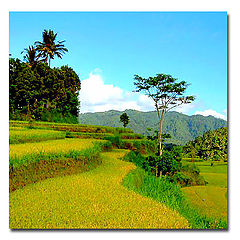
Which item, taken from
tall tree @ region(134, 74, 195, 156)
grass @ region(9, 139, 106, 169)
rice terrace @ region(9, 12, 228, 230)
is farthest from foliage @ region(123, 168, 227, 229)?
tall tree @ region(134, 74, 195, 156)

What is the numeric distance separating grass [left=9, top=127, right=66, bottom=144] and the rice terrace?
0.03 m

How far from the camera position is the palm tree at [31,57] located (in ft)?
15.2

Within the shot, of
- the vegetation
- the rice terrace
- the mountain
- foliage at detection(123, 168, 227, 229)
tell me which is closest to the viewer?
the rice terrace

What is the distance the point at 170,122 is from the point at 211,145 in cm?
120

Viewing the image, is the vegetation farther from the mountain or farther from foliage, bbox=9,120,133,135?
the mountain

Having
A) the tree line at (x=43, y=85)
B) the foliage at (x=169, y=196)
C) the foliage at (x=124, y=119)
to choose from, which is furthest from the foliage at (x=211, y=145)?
the tree line at (x=43, y=85)

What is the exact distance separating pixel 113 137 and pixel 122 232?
169 inches

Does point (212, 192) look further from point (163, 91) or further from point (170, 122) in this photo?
point (163, 91)

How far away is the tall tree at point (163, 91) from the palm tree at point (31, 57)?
230 cm

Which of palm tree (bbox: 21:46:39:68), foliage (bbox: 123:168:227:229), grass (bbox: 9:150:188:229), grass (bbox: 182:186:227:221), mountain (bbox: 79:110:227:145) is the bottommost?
grass (bbox: 182:186:227:221)

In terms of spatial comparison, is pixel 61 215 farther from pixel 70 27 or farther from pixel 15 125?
pixel 70 27

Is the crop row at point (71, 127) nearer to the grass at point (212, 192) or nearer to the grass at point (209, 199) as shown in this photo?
the grass at point (212, 192)

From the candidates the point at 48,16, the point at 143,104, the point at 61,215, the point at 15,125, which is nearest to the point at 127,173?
the point at 143,104

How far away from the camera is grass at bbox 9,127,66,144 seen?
491cm
